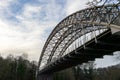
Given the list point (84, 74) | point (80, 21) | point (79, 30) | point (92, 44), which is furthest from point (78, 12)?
point (84, 74)

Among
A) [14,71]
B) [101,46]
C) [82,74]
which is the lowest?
[101,46]

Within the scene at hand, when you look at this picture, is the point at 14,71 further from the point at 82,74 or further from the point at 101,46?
the point at 101,46

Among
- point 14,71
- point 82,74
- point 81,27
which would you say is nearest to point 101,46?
point 81,27

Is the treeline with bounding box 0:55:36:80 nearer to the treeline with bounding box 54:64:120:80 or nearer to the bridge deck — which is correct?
the treeline with bounding box 54:64:120:80

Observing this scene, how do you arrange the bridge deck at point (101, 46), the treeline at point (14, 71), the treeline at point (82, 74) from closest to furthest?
1. the bridge deck at point (101, 46)
2. the treeline at point (14, 71)
3. the treeline at point (82, 74)

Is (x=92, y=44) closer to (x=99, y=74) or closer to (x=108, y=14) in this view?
(x=108, y=14)

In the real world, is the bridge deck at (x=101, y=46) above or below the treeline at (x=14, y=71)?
below

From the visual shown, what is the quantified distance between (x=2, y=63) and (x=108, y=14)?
196 feet

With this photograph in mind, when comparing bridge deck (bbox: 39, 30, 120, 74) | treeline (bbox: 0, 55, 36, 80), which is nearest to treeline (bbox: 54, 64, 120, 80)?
treeline (bbox: 0, 55, 36, 80)

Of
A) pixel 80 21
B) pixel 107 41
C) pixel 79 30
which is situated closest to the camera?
pixel 107 41

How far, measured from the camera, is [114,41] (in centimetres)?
2691

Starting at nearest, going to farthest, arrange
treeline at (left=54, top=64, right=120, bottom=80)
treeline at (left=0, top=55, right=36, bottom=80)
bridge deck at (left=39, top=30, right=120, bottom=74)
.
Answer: bridge deck at (left=39, top=30, right=120, bottom=74) < treeline at (left=0, top=55, right=36, bottom=80) < treeline at (left=54, top=64, right=120, bottom=80)

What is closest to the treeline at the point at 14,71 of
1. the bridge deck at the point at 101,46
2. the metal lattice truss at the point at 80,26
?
the metal lattice truss at the point at 80,26

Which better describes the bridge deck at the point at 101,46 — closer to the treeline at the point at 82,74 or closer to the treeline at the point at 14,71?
the treeline at the point at 82,74
